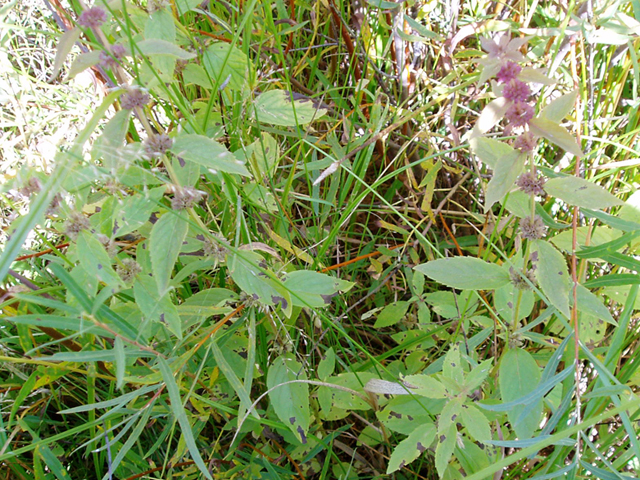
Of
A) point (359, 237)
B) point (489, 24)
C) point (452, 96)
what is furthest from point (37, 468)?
point (489, 24)

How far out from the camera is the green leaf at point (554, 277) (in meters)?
0.73

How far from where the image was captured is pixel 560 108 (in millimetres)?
712

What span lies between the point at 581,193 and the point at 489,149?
0.51 feet

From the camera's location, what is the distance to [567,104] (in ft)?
2.30

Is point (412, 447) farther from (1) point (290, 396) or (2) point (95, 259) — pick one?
(2) point (95, 259)

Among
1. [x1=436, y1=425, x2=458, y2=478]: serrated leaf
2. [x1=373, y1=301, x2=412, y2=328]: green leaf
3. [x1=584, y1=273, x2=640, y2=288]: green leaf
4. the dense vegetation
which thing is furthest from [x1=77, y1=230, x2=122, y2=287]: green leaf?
[x1=584, y1=273, x2=640, y2=288]: green leaf

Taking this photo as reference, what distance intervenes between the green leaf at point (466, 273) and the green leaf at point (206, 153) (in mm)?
360

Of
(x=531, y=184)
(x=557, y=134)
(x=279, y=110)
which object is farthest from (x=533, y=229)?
(x=279, y=110)

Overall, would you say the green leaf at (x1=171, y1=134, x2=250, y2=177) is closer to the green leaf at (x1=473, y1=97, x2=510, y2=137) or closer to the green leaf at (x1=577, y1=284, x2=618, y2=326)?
the green leaf at (x1=473, y1=97, x2=510, y2=137)

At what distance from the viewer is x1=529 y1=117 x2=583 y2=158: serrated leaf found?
645 mm

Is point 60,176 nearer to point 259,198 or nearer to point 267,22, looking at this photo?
point 259,198

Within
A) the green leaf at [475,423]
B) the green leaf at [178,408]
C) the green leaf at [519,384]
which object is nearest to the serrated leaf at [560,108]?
the green leaf at [519,384]

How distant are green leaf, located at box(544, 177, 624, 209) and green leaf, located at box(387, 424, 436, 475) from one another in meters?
0.49

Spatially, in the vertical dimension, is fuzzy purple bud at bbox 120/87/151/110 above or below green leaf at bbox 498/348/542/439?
above
